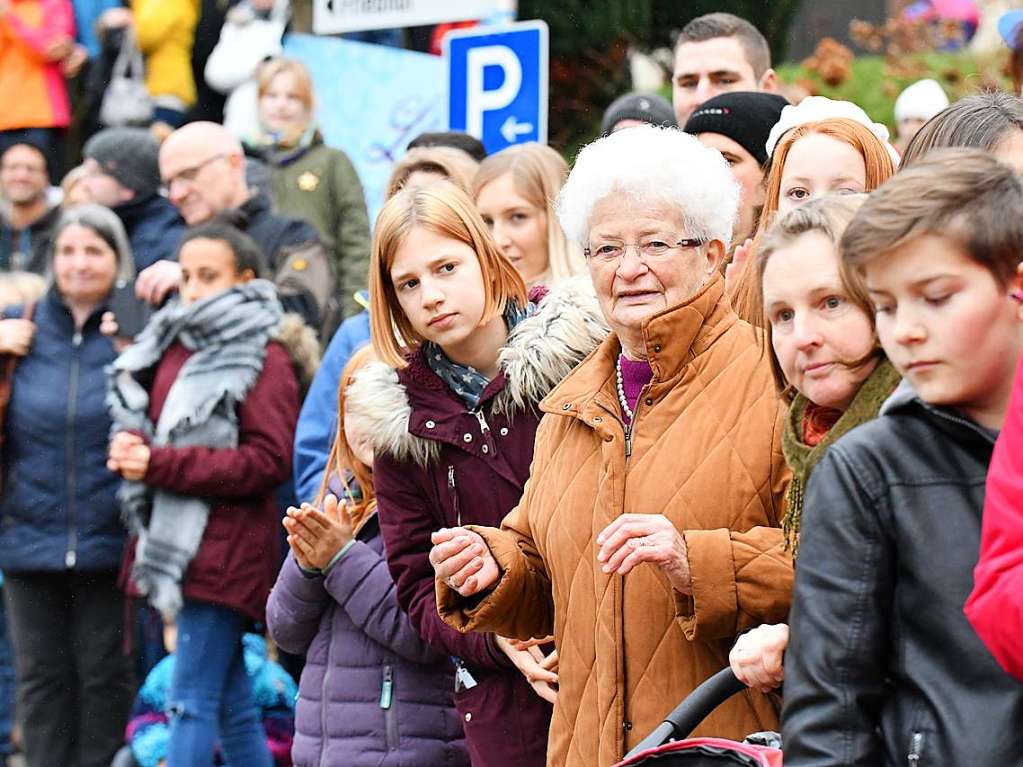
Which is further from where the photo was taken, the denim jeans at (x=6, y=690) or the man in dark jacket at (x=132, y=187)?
the man in dark jacket at (x=132, y=187)

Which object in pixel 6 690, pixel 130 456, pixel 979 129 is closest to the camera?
pixel 979 129

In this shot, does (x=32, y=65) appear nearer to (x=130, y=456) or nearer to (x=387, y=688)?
(x=130, y=456)

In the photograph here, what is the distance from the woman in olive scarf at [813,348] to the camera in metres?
3.19

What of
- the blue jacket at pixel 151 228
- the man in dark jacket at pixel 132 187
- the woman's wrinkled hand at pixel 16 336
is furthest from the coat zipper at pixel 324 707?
the man in dark jacket at pixel 132 187

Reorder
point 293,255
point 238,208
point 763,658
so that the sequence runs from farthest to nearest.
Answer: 1. point 238,208
2. point 293,255
3. point 763,658

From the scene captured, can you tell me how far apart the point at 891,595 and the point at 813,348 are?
557 millimetres

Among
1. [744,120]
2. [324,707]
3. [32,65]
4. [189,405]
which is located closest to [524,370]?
[324,707]

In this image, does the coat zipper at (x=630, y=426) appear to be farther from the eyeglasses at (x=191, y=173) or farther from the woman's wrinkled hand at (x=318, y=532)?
the eyeglasses at (x=191, y=173)

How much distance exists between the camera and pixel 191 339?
7.31 meters

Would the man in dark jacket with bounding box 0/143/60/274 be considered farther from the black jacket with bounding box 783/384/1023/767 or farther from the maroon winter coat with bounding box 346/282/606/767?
the black jacket with bounding box 783/384/1023/767

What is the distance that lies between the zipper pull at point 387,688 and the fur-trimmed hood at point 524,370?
2.57 ft

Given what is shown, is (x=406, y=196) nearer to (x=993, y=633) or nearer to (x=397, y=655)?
(x=397, y=655)

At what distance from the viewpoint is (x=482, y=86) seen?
812 cm

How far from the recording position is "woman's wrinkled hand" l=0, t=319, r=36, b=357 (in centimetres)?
785
